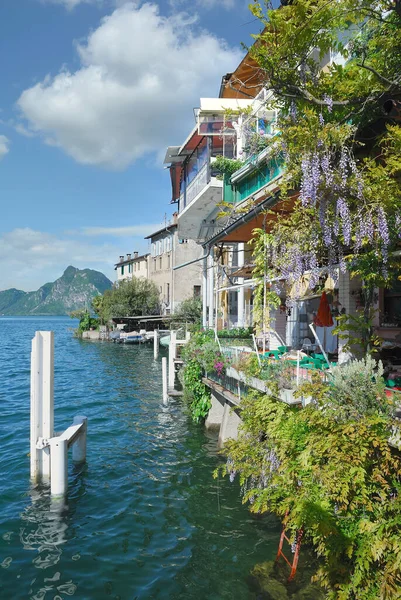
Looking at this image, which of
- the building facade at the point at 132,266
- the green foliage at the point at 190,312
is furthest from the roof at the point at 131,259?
the green foliage at the point at 190,312

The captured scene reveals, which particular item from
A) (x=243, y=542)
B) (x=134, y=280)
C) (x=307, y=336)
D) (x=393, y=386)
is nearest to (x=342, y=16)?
(x=393, y=386)

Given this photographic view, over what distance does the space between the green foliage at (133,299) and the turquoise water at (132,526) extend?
39.2 meters

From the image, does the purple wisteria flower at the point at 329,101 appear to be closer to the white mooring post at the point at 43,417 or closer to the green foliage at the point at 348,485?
the green foliage at the point at 348,485

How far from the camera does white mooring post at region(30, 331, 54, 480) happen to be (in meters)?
8.98

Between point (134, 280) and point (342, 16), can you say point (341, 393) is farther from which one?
point (134, 280)

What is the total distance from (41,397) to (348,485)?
19.9ft

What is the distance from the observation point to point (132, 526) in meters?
8.07

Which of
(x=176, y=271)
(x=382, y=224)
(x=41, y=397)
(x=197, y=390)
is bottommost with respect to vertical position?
(x=197, y=390)

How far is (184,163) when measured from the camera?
2473 cm

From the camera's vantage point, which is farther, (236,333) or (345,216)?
(236,333)

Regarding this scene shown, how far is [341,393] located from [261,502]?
175 cm

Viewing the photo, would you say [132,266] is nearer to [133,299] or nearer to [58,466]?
[133,299]

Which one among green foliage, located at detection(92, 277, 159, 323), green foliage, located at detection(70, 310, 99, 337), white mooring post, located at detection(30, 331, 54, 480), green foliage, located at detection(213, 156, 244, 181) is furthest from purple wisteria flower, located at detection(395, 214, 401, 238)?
green foliage, located at detection(70, 310, 99, 337)

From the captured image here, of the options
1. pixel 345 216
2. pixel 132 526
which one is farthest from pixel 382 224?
pixel 132 526
